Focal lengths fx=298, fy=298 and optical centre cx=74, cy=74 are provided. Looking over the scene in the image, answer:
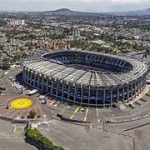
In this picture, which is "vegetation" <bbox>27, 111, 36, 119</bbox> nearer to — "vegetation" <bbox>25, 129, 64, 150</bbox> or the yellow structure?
the yellow structure

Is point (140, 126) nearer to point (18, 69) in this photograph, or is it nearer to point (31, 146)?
point (31, 146)

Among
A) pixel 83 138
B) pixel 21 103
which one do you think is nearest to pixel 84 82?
pixel 21 103

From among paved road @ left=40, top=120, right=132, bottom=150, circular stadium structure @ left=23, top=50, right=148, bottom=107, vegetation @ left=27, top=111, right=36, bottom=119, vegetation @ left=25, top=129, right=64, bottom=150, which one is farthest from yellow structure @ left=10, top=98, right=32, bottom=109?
vegetation @ left=25, top=129, right=64, bottom=150

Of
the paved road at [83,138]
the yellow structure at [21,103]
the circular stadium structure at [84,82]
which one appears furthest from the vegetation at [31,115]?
the circular stadium structure at [84,82]

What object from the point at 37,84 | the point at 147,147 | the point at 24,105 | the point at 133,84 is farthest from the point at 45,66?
the point at 147,147

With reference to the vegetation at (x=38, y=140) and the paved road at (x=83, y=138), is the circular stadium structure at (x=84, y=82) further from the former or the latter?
the vegetation at (x=38, y=140)
